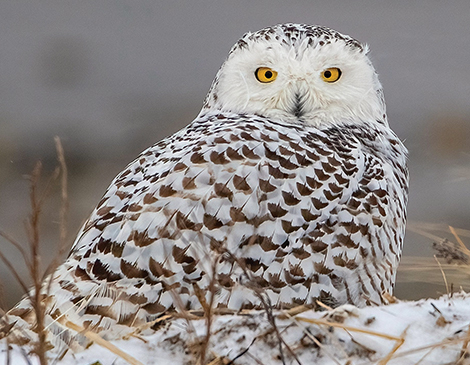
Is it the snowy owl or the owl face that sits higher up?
the owl face

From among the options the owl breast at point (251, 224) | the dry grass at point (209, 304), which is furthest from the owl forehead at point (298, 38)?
the dry grass at point (209, 304)

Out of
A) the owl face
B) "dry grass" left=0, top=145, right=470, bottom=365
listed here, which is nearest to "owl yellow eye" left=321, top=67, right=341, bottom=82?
the owl face

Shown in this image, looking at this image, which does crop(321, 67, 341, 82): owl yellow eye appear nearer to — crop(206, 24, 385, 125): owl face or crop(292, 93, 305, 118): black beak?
crop(206, 24, 385, 125): owl face

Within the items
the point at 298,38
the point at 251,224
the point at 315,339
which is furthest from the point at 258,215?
the point at 298,38

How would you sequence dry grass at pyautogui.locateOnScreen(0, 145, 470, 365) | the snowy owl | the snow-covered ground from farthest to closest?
1. the snowy owl
2. the snow-covered ground
3. dry grass at pyautogui.locateOnScreen(0, 145, 470, 365)

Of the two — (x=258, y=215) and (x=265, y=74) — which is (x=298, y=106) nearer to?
(x=265, y=74)

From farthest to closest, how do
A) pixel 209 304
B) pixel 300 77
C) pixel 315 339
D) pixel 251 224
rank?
pixel 300 77
pixel 251 224
pixel 315 339
pixel 209 304
